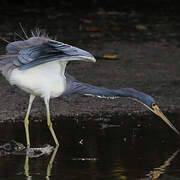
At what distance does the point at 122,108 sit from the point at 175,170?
263cm

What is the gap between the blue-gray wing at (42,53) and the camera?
656cm

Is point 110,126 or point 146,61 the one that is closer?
point 110,126

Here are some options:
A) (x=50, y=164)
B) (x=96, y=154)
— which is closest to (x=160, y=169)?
(x=96, y=154)

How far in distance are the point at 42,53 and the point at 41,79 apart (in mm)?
425

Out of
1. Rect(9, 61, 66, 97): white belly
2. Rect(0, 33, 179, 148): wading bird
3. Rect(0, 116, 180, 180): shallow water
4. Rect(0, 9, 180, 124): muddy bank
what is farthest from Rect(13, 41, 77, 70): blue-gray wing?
Rect(0, 9, 180, 124): muddy bank

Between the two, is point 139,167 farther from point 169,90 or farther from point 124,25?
point 124,25

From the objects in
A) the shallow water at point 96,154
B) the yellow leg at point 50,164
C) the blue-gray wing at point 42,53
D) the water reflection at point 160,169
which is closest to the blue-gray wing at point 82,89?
the shallow water at point 96,154

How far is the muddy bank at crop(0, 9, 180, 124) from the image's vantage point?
850cm

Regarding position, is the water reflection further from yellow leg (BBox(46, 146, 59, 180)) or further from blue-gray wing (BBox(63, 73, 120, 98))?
blue-gray wing (BBox(63, 73, 120, 98))

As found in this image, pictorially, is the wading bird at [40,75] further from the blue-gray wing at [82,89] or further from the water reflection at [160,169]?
the water reflection at [160,169]

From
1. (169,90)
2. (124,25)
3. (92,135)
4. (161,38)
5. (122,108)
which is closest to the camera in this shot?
(92,135)

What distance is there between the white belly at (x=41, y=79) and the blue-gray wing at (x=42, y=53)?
17 centimetres

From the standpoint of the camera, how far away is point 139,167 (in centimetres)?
612

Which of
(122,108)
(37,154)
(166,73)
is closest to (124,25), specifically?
(166,73)
